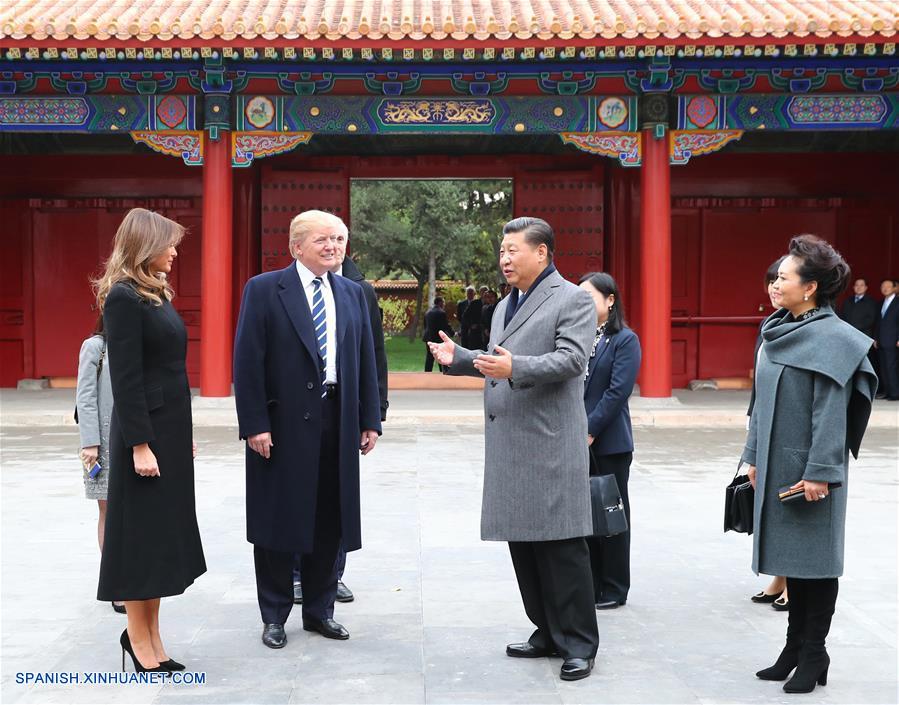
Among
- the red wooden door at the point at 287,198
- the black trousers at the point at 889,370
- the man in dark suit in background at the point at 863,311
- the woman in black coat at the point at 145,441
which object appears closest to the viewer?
the woman in black coat at the point at 145,441

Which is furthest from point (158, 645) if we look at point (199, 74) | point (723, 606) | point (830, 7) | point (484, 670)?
point (830, 7)

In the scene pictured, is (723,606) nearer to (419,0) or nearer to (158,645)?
(158,645)

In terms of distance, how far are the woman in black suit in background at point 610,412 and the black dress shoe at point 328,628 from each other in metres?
1.16

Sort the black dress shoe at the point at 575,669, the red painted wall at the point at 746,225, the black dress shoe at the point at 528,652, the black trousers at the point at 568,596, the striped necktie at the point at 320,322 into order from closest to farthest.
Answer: the black dress shoe at the point at 575,669, the black trousers at the point at 568,596, the black dress shoe at the point at 528,652, the striped necktie at the point at 320,322, the red painted wall at the point at 746,225

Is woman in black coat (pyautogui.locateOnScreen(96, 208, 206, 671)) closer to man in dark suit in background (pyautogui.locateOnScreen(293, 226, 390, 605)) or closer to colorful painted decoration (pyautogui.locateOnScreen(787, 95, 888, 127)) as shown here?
man in dark suit in background (pyautogui.locateOnScreen(293, 226, 390, 605))

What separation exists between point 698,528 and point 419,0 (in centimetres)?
732

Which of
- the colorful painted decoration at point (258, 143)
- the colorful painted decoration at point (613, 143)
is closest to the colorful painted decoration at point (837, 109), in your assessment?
the colorful painted decoration at point (613, 143)

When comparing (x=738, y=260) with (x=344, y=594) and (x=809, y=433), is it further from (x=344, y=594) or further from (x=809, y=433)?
(x=809, y=433)

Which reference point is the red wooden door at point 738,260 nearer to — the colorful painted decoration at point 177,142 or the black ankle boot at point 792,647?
the colorful painted decoration at point 177,142

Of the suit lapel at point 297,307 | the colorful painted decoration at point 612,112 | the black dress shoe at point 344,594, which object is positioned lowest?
the black dress shoe at point 344,594

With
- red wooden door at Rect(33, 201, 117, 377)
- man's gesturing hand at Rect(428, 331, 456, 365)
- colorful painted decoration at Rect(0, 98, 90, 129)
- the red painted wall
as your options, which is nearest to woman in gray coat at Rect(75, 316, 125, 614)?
man's gesturing hand at Rect(428, 331, 456, 365)

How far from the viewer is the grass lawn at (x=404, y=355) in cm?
1981

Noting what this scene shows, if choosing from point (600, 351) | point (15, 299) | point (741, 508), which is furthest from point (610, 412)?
point (15, 299)

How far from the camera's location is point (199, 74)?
434 inches
